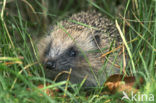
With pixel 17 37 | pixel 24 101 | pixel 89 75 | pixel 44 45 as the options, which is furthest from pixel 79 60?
pixel 24 101

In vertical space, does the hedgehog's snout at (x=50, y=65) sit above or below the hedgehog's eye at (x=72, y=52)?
below

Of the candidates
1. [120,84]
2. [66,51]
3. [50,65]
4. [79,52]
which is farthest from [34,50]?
[120,84]

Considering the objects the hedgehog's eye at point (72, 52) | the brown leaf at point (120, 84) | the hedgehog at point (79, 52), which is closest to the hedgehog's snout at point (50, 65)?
the hedgehog at point (79, 52)

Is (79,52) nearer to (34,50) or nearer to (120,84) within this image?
(34,50)

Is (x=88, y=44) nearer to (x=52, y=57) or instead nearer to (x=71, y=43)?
(x=71, y=43)

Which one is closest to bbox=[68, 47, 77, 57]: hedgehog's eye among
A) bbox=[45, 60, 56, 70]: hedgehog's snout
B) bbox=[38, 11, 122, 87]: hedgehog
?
bbox=[38, 11, 122, 87]: hedgehog

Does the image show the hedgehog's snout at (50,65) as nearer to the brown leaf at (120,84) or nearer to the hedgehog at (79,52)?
the hedgehog at (79,52)
